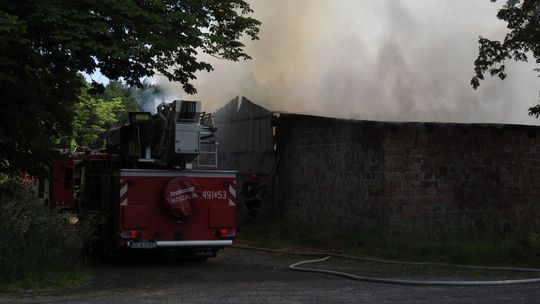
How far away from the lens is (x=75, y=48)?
8508 millimetres

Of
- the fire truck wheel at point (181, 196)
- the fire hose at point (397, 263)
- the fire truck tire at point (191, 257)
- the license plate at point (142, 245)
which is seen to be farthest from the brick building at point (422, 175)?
the license plate at point (142, 245)

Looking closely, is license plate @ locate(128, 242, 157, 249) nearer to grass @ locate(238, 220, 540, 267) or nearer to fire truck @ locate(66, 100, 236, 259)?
fire truck @ locate(66, 100, 236, 259)

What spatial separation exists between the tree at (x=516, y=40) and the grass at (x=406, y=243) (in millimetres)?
2644

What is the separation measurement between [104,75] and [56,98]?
3.20ft

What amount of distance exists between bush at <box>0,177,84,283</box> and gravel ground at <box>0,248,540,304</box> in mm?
535

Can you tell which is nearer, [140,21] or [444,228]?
[140,21]

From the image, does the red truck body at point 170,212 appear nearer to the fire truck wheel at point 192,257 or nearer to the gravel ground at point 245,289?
the gravel ground at point 245,289

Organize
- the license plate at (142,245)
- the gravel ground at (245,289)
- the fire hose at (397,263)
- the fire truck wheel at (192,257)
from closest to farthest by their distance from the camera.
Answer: the gravel ground at (245,289) → the fire hose at (397,263) → the license plate at (142,245) → the fire truck wheel at (192,257)

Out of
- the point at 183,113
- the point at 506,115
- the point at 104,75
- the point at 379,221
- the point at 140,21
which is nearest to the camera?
the point at 140,21

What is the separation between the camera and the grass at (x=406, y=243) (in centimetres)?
1070

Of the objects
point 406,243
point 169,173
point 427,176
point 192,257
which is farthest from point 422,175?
point 169,173

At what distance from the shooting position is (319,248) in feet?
43.1

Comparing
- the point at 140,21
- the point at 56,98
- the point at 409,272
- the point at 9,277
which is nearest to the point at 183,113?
the point at 140,21

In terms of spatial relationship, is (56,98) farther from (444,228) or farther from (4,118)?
(444,228)
